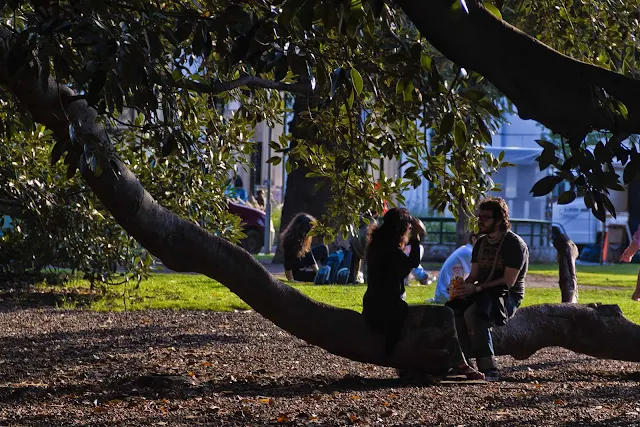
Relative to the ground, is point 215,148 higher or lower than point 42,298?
higher

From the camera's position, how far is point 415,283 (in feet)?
64.5

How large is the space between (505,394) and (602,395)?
29.8 inches

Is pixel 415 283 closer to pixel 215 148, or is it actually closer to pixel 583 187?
pixel 215 148

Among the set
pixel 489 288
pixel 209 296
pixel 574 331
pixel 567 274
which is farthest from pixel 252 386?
pixel 209 296

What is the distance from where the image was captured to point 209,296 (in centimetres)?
1609

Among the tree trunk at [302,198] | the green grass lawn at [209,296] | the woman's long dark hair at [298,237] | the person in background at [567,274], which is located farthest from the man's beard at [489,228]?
the tree trunk at [302,198]

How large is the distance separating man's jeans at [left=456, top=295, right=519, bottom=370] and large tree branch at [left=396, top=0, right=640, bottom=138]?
383 centimetres

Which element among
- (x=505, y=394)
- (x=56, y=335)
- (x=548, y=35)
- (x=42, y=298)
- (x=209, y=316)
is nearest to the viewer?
(x=505, y=394)

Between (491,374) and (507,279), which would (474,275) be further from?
(491,374)

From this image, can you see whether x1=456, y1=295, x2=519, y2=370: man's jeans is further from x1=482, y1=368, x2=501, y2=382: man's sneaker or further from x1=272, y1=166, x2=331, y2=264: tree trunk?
x1=272, y1=166, x2=331, y2=264: tree trunk

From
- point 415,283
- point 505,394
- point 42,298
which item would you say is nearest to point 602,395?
point 505,394

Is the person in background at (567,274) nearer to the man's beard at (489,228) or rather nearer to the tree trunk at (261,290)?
the tree trunk at (261,290)

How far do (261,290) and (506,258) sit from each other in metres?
2.01

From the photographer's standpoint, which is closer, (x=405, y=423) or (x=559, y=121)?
(x=559, y=121)
